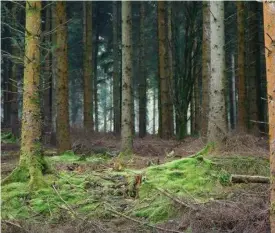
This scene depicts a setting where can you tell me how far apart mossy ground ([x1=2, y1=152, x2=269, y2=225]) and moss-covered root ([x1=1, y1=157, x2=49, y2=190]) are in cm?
16

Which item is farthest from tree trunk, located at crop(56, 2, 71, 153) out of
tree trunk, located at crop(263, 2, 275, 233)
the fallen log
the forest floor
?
tree trunk, located at crop(263, 2, 275, 233)

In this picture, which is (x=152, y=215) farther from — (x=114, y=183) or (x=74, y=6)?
(x=74, y=6)

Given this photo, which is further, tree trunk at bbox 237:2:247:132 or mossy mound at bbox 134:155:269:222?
tree trunk at bbox 237:2:247:132

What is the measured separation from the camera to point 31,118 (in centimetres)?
766

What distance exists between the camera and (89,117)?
19.9 m

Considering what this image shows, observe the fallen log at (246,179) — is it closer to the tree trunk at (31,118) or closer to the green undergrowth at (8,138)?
the tree trunk at (31,118)

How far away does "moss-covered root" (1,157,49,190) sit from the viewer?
7594 mm

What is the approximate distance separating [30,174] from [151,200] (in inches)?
89.7

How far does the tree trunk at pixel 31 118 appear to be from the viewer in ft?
25.1

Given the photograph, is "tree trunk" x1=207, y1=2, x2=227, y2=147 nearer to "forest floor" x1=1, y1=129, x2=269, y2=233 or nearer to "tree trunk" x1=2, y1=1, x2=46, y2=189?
"forest floor" x1=1, y1=129, x2=269, y2=233

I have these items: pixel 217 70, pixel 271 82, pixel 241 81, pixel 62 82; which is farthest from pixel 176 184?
pixel 241 81

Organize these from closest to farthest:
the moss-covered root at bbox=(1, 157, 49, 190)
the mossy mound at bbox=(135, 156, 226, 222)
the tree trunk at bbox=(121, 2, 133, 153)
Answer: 1. the mossy mound at bbox=(135, 156, 226, 222)
2. the moss-covered root at bbox=(1, 157, 49, 190)
3. the tree trunk at bbox=(121, 2, 133, 153)

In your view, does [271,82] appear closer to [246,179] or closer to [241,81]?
[246,179]

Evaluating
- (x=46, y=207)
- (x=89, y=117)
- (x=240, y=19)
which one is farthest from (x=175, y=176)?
(x=89, y=117)
